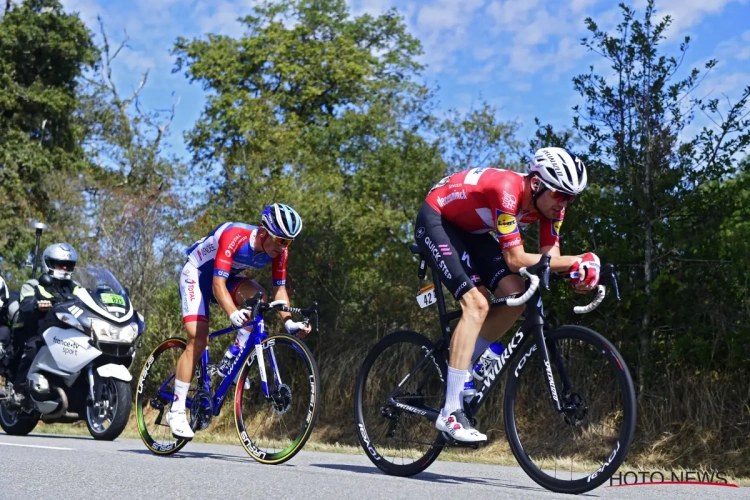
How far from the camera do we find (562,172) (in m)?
6.18

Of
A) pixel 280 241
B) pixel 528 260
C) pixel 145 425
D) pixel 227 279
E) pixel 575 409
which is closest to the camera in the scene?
pixel 575 409

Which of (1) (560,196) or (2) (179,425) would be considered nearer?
(1) (560,196)

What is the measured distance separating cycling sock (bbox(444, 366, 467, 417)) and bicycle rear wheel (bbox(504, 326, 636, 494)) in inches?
12.6

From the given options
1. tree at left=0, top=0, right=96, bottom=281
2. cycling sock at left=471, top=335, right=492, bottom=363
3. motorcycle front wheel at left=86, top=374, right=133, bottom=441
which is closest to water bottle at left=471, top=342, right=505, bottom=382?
cycling sock at left=471, top=335, right=492, bottom=363

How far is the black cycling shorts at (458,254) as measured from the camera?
6863 millimetres

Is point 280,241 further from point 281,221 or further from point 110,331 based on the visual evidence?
point 110,331

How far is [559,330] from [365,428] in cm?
190

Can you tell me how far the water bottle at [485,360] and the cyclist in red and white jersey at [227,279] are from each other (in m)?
1.78

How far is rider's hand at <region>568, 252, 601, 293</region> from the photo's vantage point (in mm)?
6062

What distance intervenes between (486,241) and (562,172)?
1.13 m

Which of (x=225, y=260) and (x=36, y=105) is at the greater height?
(x=36, y=105)

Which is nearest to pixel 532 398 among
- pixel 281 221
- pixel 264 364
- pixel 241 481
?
pixel 241 481

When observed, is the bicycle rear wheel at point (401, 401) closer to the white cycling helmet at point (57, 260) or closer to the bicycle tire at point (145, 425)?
the bicycle tire at point (145, 425)

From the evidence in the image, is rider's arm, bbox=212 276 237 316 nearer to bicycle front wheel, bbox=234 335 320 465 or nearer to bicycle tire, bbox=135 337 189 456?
bicycle front wheel, bbox=234 335 320 465
